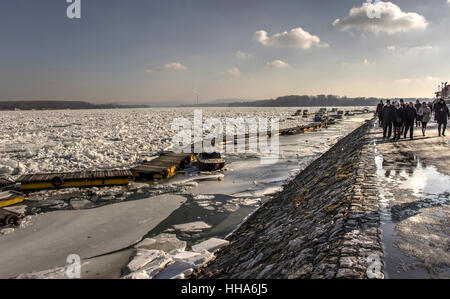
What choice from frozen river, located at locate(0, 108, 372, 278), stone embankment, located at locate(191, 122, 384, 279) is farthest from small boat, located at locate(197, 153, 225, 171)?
stone embankment, located at locate(191, 122, 384, 279)

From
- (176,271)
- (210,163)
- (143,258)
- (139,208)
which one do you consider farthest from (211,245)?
(210,163)

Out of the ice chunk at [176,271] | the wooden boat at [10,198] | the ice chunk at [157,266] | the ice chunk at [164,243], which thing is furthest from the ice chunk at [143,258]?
the wooden boat at [10,198]

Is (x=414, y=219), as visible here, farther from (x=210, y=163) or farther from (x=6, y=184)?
(x=6, y=184)

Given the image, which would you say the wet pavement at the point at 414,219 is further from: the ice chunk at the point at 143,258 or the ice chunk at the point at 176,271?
the ice chunk at the point at 143,258

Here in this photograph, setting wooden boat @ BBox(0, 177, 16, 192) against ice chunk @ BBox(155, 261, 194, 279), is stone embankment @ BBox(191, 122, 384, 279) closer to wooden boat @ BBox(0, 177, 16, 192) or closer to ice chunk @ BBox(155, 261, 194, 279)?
ice chunk @ BBox(155, 261, 194, 279)
